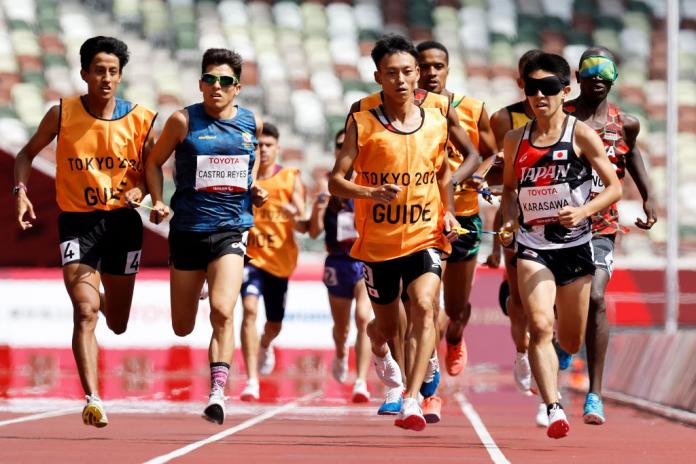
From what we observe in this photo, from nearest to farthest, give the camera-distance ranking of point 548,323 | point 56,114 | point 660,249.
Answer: point 548,323 < point 56,114 < point 660,249

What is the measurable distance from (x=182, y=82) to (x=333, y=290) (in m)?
12.0

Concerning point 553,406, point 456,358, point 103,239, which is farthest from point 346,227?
point 553,406

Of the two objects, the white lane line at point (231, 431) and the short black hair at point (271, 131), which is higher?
the short black hair at point (271, 131)

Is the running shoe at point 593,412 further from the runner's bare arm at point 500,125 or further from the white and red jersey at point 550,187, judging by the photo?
the runner's bare arm at point 500,125

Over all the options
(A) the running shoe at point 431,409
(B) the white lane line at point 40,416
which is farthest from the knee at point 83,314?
(A) the running shoe at point 431,409

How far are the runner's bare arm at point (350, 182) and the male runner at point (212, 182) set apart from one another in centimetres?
71

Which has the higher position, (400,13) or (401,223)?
(400,13)

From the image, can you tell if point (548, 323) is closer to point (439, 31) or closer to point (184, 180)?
point (184, 180)

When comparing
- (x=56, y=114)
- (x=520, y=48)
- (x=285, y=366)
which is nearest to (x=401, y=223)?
(x=56, y=114)

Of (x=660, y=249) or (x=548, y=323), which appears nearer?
(x=548, y=323)

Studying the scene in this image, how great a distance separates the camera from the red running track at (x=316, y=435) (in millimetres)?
9727

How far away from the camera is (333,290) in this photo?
17203 millimetres

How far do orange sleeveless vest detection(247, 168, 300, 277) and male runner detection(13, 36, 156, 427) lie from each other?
580 cm

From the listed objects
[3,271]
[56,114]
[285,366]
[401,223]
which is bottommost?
[285,366]
